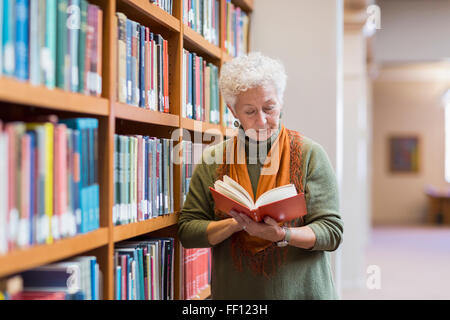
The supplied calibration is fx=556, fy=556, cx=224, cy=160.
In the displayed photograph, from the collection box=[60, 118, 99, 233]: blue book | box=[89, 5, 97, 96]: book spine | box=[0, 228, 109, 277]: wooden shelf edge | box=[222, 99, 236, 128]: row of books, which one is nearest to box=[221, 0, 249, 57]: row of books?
box=[222, 99, 236, 128]: row of books

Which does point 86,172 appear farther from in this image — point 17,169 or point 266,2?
point 266,2

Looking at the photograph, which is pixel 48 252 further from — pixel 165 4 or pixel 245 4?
pixel 245 4

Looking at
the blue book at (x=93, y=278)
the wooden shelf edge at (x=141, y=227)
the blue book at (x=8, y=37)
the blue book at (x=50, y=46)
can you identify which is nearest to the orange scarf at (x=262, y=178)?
the wooden shelf edge at (x=141, y=227)

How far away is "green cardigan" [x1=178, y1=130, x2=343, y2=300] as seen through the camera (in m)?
1.82

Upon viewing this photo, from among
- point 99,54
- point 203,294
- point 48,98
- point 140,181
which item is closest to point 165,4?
point 99,54

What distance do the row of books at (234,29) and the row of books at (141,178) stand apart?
2.93ft

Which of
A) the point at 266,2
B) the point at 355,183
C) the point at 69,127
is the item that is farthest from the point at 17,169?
the point at 355,183

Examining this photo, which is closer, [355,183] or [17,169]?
[17,169]

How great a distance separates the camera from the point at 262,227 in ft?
5.57

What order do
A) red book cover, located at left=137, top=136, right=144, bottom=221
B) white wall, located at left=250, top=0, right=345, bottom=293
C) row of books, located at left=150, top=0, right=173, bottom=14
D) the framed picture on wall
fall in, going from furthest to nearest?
the framed picture on wall
white wall, located at left=250, top=0, right=345, bottom=293
row of books, located at left=150, top=0, right=173, bottom=14
red book cover, located at left=137, top=136, right=144, bottom=221

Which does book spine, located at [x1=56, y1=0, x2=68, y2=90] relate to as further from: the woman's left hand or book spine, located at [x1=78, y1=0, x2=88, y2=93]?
the woman's left hand

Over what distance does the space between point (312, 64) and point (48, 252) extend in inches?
77.2
